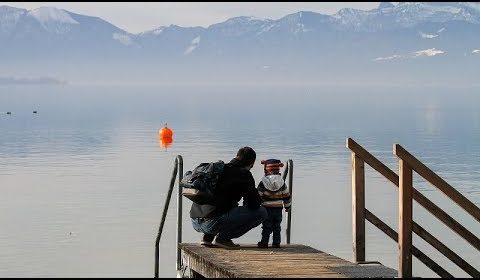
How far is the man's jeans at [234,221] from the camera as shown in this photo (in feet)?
53.7

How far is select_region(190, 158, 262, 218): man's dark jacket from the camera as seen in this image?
15.9 metres

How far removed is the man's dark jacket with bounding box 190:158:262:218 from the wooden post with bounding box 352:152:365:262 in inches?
53.3

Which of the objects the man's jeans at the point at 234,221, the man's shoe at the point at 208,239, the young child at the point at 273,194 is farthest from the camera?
the man's shoe at the point at 208,239

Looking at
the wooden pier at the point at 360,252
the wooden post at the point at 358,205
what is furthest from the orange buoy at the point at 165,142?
the wooden post at the point at 358,205

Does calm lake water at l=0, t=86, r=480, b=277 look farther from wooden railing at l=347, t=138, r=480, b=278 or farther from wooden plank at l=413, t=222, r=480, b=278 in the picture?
wooden plank at l=413, t=222, r=480, b=278

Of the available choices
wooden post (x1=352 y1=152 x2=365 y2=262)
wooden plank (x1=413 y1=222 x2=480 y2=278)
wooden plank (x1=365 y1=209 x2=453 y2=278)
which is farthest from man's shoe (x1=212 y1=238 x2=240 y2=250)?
wooden plank (x1=413 y1=222 x2=480 y2=278)

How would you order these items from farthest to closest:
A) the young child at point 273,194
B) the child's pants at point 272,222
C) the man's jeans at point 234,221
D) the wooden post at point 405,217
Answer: the child's pants at point 272,222 → the young child at point 273,194 → the man's jeans at point 234,221 → the wooden post at point 405,217

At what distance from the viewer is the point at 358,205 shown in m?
15.9

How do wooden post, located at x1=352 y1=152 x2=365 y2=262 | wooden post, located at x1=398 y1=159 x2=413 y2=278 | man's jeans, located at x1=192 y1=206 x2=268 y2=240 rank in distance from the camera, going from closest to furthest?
wooden post, located at x1=398 y1=159 x2=413 y2=278 < wooden post, located at x1=352 y1=152 x2=365 y2=262 < man's jeans, located at x1=192 y1=206 x2=268 y2=240

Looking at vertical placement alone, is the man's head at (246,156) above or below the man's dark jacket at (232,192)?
above

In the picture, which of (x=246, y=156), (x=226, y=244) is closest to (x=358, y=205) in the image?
(x=246, y=156)

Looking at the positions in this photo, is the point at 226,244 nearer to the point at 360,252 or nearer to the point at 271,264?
the point at 271,264

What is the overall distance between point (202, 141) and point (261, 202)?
214 ft

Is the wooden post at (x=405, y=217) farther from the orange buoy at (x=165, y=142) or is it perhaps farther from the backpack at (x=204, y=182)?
the orange buoy at (x=165, y=142)
